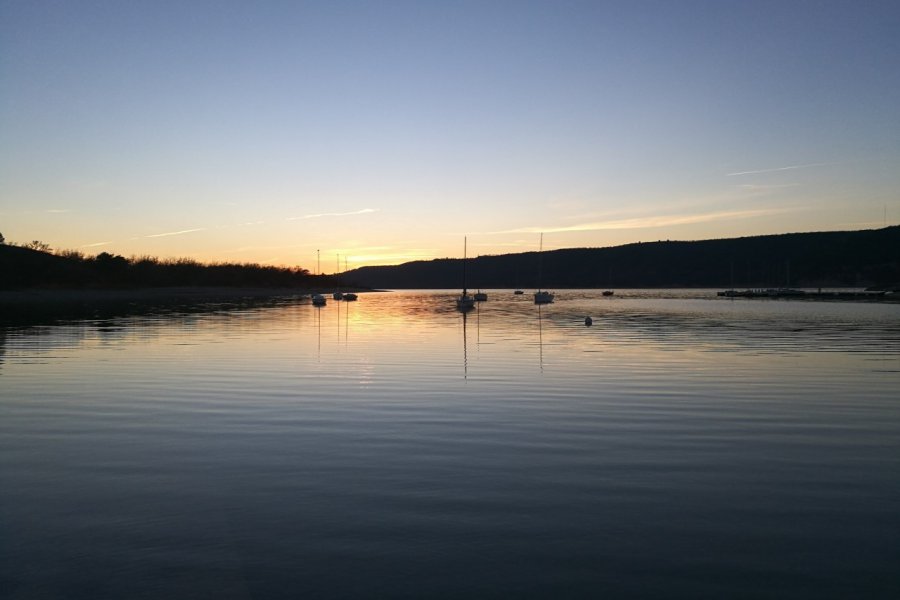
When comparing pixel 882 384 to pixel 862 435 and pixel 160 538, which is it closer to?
pixel 862 435

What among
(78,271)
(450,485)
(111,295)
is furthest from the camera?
(78,271)

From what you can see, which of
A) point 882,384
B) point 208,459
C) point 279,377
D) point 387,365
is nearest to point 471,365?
point 387,365

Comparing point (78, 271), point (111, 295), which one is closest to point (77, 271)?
point (78, 271)

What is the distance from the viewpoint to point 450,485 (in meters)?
9.46

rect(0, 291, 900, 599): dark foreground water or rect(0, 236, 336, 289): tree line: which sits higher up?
rect(0, 236, 336, 289): tree line

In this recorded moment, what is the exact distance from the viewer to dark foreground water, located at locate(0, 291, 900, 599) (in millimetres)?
6457

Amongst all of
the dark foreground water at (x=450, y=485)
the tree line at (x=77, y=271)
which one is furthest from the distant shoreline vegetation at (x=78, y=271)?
the dark foreground water at (x=450, y=485)

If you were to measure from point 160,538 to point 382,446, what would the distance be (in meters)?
5.04

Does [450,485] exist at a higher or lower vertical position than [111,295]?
lower

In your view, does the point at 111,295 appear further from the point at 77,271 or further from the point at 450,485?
the point at 450,485

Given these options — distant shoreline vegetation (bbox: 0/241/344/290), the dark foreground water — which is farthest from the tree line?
the dark foreground water

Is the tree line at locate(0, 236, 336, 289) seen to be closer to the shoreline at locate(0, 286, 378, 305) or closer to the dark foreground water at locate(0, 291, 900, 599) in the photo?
the shoreline at locate(0, 286, 378, 305)

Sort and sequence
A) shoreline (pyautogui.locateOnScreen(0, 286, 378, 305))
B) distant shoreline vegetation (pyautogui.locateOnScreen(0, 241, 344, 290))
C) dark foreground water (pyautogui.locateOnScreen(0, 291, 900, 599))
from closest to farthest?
dark foreground water (pyautogui.locateOnScreen(0, 291, 900, 599))
shoreline (pyautogui.locateOnScreen(0, 286, 378, 305))
distant shoreline vegetation (pyautogui.locateOnScreen(0, 241, 344, 290))

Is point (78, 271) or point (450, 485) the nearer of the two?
point (450, 485)
